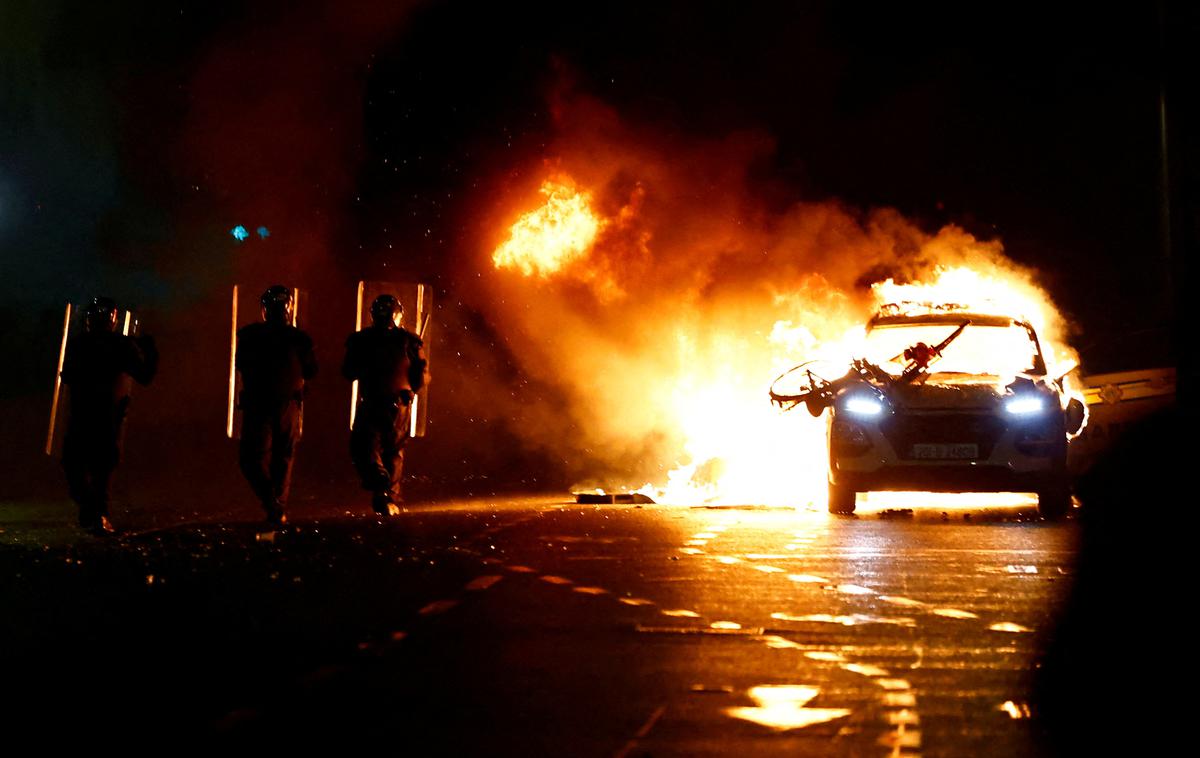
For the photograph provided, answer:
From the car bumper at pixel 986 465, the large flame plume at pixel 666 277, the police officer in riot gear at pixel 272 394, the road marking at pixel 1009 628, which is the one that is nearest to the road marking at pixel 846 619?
the road marking at pixel 1009 628

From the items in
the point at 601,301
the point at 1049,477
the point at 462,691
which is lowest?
the point at 462,691

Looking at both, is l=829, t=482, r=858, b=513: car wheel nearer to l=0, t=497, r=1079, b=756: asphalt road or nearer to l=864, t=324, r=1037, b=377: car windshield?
l=864, t=324, r=1037, b=377: car windshield

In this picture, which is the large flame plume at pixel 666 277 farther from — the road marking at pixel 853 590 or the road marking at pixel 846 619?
the road marking at pixel 846 619

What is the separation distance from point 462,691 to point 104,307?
347 inches

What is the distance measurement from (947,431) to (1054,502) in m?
1.17

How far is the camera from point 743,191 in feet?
92.2

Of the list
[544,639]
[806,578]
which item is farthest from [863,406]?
[544,639]

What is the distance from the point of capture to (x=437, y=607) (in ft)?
29.3

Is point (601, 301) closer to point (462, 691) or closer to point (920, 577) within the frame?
point (920, 577)

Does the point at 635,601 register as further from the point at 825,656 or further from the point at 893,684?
the point at 893,684

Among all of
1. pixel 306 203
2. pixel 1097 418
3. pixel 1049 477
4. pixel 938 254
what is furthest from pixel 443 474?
pixel 1049 477

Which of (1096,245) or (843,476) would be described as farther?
(1096,245)

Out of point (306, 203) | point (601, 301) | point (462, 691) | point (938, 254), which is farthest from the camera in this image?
point (306, 203)

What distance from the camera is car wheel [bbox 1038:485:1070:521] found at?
14578mm
